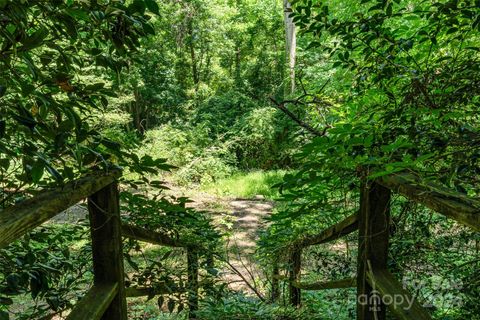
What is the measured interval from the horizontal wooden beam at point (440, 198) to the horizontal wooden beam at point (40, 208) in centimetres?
96

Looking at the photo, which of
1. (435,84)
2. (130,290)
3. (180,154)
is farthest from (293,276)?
(180,154)

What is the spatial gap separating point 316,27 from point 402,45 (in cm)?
42

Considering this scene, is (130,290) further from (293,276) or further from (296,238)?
(293,276)

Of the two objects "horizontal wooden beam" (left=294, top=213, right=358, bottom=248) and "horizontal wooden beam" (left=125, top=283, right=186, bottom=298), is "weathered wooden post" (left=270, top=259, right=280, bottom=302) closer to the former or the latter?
"horizontal wooden beam" (left=294, top=213, right=358, bottom=248)

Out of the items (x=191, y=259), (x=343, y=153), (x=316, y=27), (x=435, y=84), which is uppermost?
(x=316, y=27)

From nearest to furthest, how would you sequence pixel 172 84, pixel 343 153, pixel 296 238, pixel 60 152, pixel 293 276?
pixel 60 152 → pixel 343 153 → pixel 296 238 → pixel 293 276 → pixel 172 84

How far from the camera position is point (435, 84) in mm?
1742

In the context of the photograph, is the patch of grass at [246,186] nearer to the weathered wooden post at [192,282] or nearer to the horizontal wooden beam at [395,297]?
the weathered wooden post at [192,282]

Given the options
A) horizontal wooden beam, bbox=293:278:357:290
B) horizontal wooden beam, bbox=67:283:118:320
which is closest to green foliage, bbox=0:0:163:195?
horizontal wooden beam, bbox=67:283:118:320

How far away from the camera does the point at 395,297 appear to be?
1310mm

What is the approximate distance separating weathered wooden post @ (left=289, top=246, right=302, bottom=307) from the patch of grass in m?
6.28

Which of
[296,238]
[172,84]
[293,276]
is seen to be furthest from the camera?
[172,84]

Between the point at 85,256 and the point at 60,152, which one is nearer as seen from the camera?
the point at 60,152

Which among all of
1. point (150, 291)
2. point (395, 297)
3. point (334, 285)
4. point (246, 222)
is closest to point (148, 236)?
point (150, 291)
